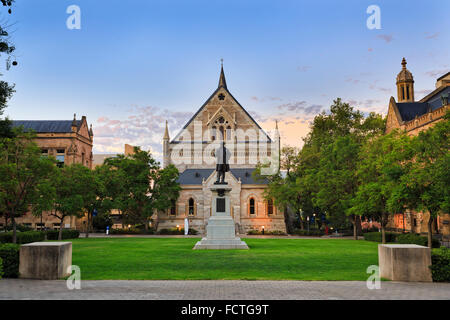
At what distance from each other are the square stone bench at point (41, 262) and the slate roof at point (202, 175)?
46271mm

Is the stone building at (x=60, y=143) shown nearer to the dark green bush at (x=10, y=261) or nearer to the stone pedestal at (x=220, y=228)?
the stone pedestal at (x=220, y=228)

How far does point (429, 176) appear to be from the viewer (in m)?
22.4

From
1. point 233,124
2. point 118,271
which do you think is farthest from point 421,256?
point 233,124

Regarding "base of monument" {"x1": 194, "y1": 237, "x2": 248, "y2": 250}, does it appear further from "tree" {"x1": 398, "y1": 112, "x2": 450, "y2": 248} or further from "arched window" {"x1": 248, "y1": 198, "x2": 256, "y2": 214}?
"arched window" {"x1": 248, "y1": 198, "x2": 256, "y2": 214}

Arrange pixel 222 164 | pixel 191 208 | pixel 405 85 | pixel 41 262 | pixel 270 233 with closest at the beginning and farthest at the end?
pixel 41 262 < pixel 222 164 < pixel 270 233 < pixel 191 208 < pixel 405 85

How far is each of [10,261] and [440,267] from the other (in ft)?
47.0

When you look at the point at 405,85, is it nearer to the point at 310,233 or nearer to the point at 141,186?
the point at 310,233

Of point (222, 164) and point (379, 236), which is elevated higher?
point (222, 164)

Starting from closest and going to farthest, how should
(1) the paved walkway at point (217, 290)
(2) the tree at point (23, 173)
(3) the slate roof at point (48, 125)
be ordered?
1. (1) the paved walkway at point (217, 290)
2. (2) the tree at point (23, 173)
3. (3) the slate roof at point (48, 125)

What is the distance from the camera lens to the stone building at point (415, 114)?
43844 millimetres

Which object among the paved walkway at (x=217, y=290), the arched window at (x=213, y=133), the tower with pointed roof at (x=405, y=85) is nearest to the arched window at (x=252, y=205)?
the arched window at (x=213, y=133)

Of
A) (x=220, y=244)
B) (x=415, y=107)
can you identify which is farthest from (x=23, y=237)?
(x=415, y=107)

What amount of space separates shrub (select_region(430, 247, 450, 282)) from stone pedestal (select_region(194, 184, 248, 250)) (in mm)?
13131
